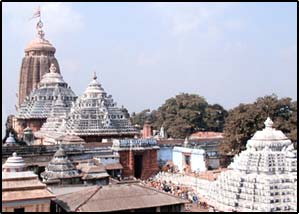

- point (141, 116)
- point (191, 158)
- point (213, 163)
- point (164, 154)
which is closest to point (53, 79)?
point (164, 154)

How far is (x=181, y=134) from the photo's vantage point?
49062 millimetres

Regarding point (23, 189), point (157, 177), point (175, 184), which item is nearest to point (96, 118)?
point (157, 177)

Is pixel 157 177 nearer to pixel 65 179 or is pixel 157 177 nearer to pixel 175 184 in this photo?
pixel 175 184

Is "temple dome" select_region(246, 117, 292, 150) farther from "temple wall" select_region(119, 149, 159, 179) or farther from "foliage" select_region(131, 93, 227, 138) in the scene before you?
"foliage" select_region(131, 93, 227, 138)

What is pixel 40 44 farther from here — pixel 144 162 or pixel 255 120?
pixel 255 120

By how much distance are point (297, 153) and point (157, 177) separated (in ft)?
34.4

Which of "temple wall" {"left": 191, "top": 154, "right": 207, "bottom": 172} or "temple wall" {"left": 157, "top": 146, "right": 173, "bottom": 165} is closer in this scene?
"temple wall" {"left": 191, "top": 154, "right": 207, "bottom": 172}

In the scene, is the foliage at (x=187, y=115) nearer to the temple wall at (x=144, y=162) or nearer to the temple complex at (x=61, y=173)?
the temple wall at (x=144, y=162)

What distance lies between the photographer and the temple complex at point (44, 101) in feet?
147

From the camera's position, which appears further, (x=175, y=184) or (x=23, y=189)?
(x=175, y=184)

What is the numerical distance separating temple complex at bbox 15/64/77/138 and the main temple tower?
5632mm

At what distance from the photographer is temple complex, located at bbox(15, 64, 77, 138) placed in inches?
1763

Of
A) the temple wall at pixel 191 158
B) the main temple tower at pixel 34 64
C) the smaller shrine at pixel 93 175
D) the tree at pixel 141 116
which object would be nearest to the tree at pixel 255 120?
the temple wall at pixel 191 158

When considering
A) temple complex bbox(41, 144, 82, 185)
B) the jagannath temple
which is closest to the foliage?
the jagannath temple
